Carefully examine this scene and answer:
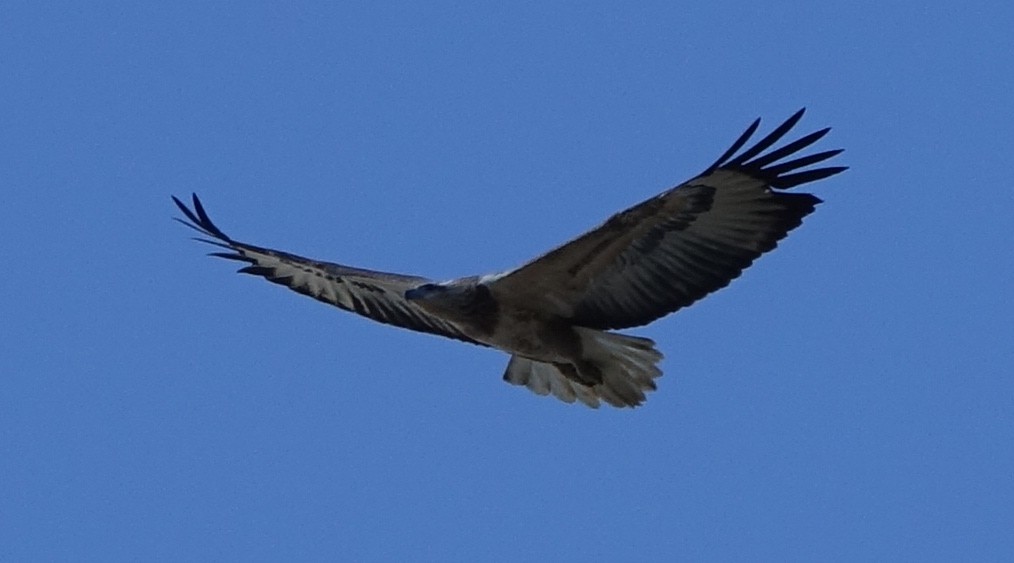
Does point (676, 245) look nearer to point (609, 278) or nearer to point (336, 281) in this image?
point (609, 278)

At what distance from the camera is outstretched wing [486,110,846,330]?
37.7ft

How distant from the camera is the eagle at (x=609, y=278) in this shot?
11.6 metres

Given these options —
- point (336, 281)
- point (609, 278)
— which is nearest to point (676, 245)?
point (609, 278)

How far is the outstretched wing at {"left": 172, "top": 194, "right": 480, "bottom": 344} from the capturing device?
12.6m

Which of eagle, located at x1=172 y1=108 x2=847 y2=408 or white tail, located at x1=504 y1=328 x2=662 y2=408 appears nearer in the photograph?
eagle, located at x1=172 y1=108 x2=847 y2=408

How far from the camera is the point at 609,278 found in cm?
1198

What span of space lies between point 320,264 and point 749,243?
8.13ft

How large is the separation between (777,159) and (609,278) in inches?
45.5

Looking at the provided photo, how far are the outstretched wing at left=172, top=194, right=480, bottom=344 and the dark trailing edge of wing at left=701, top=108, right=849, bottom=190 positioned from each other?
6.70 feet

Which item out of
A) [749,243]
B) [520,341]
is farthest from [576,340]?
[749,243]

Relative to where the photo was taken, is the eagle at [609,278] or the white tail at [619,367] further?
the white tail at [619,367]

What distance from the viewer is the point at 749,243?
11.7 m

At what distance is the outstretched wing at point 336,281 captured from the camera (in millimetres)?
12594

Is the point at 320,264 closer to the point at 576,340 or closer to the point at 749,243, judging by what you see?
the point at 576,340
